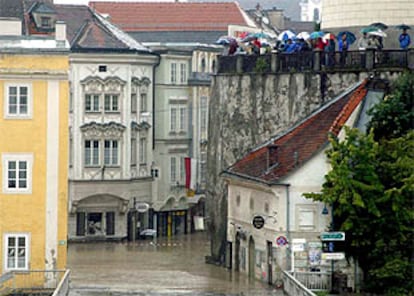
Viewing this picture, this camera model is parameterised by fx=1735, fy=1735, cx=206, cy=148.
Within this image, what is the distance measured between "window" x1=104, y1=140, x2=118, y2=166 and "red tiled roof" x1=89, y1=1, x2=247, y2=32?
18.4m

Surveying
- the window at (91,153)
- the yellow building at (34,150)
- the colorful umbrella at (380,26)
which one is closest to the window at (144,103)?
the window at (91,153)

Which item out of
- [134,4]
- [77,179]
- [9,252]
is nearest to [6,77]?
[9,252]

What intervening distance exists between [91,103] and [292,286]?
37331mm

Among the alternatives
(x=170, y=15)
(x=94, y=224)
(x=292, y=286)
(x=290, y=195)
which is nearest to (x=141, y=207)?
(x=94, y=224)

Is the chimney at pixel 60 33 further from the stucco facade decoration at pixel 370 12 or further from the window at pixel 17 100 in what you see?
the stucco facade decoration at pixel 370 12

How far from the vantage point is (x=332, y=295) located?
5641 cm

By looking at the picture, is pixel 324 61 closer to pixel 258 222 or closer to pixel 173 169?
pixel 258 222

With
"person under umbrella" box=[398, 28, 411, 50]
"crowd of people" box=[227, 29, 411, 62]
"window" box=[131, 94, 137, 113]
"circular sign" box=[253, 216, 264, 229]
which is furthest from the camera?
"window" box=[131, 94, 137, 113]

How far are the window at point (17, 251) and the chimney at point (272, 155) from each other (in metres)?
10.4

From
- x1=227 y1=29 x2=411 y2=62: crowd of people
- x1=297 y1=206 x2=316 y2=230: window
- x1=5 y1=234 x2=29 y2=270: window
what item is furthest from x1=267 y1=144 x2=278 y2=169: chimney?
x1=5 y1=234 x2=29 y2=270: window

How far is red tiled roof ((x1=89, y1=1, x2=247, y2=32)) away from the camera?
4230 inches

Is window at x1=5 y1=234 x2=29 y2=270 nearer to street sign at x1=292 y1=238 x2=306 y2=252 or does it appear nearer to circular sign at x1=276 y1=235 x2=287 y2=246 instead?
circular sign at x1=276 y1=235 x2=287 y2=246

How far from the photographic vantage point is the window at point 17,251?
57344mm

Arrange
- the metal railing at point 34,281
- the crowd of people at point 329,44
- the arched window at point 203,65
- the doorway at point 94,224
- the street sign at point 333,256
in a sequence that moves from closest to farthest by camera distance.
A: the street sign at point 333,256
the metal railing at point 34,281
the crowd of people at point 329,44
the doorway at point 94,224
the arched window at point 203,65
